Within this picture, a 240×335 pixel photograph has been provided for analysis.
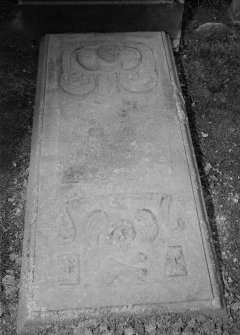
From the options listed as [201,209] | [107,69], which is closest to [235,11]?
[107,69]

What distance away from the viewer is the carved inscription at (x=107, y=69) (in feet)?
8.71

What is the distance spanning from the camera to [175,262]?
1996mm

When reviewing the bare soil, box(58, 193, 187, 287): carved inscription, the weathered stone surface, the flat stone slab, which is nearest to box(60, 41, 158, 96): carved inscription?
the flat stone slab

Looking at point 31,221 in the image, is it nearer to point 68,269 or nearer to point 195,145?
point 68,269

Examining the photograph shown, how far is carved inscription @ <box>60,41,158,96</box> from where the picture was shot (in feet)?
8.71

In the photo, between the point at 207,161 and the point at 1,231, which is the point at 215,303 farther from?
the point at 1,231

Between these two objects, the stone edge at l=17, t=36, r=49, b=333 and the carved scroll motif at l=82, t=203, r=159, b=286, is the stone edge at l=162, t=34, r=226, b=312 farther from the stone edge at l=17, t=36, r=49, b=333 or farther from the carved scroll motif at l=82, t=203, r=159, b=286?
the stone edge at l=17, t=36, r=49, b=333

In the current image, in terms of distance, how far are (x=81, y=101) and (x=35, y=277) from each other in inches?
45.7

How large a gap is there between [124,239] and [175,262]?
0.93ft

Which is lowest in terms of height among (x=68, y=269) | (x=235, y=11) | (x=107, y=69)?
(x=68, y=269)

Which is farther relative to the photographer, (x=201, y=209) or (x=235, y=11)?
(x=235, y=11)

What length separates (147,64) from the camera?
2801 millimetres

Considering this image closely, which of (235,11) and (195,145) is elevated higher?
(235,11)

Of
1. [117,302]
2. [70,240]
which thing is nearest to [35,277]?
[70,240]
